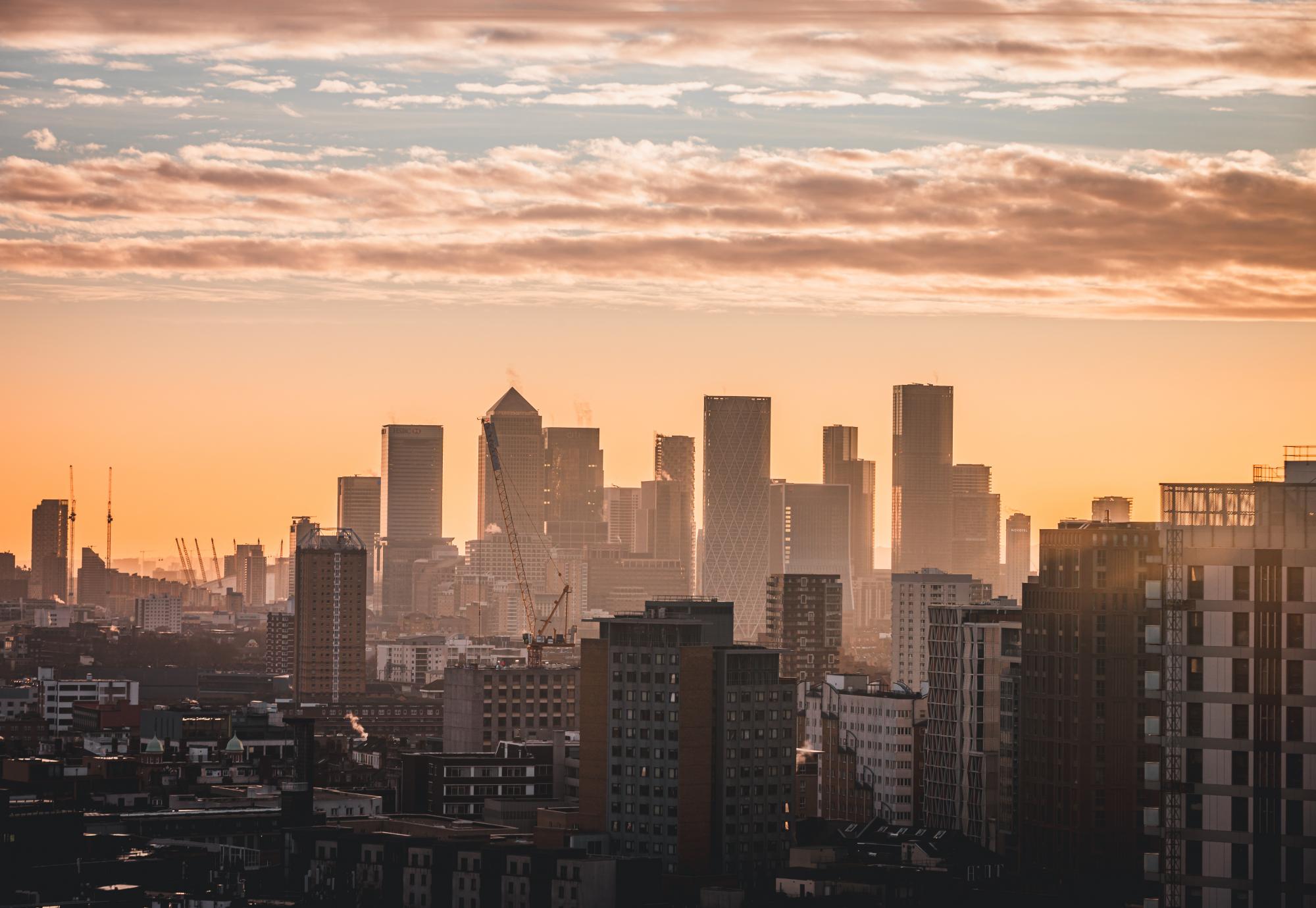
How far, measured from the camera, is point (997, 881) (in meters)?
113

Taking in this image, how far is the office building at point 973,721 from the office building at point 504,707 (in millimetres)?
46062

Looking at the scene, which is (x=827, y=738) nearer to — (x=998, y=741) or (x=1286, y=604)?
(x=998, y=741)

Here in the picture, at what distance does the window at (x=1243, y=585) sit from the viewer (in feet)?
217

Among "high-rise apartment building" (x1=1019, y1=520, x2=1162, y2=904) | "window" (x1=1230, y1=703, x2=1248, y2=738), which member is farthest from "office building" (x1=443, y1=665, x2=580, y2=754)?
"window" (x1=1230, y1=703, x2=1248, y2=738)

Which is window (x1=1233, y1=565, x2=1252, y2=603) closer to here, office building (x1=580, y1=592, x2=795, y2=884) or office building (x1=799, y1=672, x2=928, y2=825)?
office building (x1=580, y1=592, x2=795, y2=884)

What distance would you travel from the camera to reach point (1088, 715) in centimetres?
11519

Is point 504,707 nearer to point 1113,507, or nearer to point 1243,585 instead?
point 1113,507

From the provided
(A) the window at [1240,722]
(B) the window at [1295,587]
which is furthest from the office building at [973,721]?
(B) the window at [1295,587]

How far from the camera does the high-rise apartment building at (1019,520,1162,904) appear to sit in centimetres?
11294

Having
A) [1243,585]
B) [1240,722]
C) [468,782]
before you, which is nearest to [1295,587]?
[1243,585]

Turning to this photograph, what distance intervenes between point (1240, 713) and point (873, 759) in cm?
10405

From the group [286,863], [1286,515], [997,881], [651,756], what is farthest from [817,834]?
[1286,515]

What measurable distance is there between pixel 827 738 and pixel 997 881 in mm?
63358

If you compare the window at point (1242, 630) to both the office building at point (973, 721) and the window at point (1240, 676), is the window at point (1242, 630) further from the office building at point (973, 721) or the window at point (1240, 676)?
the office building at point (973, 721)
